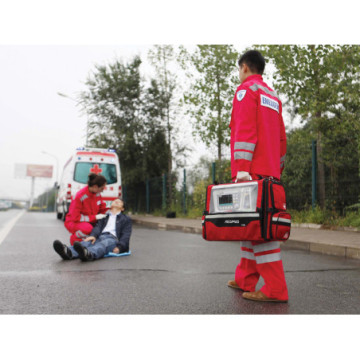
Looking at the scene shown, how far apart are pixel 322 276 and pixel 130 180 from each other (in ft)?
61.3

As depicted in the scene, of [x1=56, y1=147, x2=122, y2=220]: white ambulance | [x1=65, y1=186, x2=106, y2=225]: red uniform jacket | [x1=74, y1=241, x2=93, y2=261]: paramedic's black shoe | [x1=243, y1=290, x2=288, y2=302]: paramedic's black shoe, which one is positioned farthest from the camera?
[x1=56, y1=147, x2=122, y2=220]: white ambulance

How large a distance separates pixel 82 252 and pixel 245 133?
3.26 m

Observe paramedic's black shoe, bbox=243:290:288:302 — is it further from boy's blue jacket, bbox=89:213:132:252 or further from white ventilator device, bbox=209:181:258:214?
boy's blue jacket, bbox=89:213:132:252

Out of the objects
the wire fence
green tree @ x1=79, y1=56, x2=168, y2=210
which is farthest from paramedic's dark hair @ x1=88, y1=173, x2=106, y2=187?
green tree @ x1=79, y1=56, x2=168, y2=210

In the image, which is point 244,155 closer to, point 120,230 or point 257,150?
point 257,150

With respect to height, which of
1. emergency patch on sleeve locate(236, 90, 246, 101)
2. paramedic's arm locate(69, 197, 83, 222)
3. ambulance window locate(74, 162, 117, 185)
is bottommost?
paramedic's arm locate(69, 197, 83, 222)

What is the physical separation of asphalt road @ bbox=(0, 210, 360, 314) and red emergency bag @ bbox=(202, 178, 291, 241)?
Answer: 0.58 meters

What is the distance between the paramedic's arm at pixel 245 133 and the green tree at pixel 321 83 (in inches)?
279

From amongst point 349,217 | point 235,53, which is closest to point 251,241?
point 349,217

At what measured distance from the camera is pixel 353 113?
411 inches

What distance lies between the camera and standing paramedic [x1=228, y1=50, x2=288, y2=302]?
374 cm

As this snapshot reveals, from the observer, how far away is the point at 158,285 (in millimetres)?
4457

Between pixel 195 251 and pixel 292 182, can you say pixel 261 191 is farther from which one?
pixel 292 182

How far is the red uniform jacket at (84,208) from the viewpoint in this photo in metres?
6.78
